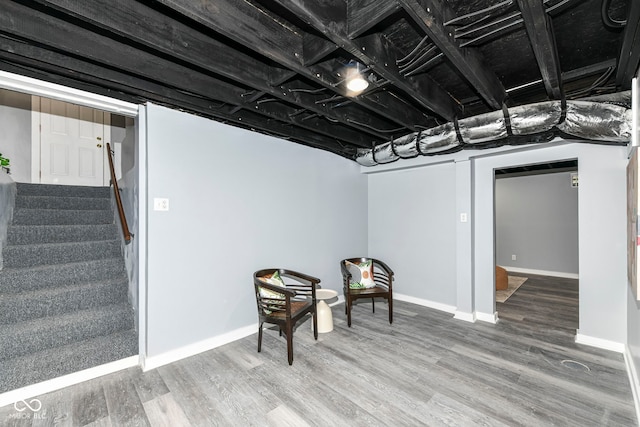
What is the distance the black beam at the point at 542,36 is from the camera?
1.30 meters

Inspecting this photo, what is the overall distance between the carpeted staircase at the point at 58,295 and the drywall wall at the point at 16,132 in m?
0.60

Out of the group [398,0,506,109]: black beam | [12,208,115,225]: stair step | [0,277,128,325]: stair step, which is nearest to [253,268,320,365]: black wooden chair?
[0,277,128,325]: stair step

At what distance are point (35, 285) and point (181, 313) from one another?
1.37 metres

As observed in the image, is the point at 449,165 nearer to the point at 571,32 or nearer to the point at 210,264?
the point at 571,32

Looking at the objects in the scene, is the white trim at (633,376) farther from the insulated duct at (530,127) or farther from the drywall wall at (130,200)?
the drywall wall at (130,200)

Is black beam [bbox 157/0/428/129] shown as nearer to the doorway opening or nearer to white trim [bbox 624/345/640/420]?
white trim [bbox 624/345/640/420]

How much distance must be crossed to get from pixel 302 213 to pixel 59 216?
2.95m

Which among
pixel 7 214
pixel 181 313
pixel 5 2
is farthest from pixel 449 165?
pixel 7 214

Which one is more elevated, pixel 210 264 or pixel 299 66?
pixel 299 66

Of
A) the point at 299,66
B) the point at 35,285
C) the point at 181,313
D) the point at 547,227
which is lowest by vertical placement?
the point at 181,313

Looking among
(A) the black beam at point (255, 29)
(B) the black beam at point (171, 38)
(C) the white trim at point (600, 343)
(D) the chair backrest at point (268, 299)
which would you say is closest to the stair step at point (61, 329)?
(D) the chair backrest at point (268, 299)

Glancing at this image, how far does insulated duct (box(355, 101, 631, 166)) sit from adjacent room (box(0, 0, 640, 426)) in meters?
0.02

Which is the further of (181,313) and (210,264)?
(210,264)

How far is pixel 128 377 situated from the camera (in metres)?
2.30
